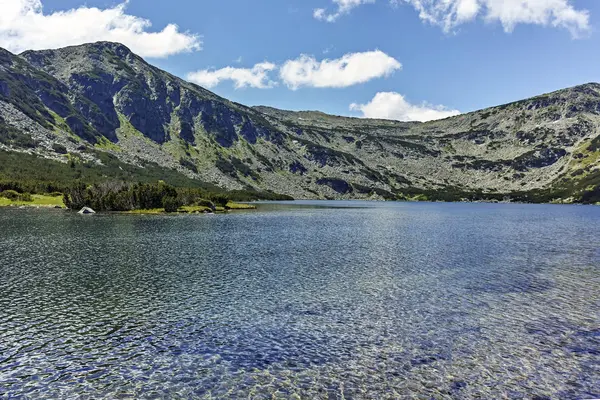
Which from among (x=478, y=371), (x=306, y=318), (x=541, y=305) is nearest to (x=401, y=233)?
(x=541, y=305)

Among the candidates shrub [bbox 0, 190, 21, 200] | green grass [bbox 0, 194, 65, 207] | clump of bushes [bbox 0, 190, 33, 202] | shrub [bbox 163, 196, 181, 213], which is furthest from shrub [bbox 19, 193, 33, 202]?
shrub [bbox 163, 196, 181, 213]

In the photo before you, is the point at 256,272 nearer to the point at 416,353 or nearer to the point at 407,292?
the point at 407,292

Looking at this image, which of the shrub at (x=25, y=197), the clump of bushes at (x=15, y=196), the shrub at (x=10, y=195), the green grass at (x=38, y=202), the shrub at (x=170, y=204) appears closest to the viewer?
the shrub at (x=170, y=204)

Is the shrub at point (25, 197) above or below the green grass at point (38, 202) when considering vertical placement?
above

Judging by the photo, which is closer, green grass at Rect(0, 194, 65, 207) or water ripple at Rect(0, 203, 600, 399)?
water ripple at Rect(0, 203, 600, 399)

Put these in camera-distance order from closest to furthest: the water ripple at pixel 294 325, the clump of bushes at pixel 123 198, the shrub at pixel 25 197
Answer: the water ripple at pixel 294 325 → the clump of bushes at pixel 123 198 → the shrub at pixel 25 197

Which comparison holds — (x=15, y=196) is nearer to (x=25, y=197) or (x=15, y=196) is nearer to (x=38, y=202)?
(x=25, y=197)

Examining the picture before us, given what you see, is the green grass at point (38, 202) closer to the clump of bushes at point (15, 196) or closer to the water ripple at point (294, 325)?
the clump of bushes at point (15, 196)

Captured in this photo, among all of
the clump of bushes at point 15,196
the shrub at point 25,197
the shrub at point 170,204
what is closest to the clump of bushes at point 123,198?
the shrub at point 170,204

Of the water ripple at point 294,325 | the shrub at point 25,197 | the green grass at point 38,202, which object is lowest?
the water ripple at point 294,325

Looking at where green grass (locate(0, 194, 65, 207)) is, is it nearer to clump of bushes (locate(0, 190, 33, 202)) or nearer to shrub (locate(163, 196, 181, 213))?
clump of bushes (locate(0, 190, 33, 202))

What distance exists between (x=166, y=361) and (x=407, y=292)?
23.3 metres

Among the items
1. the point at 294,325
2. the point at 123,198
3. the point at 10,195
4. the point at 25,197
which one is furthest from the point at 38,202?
the point at 294,325

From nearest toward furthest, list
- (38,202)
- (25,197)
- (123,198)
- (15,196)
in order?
(123,198) < (38,202) < (25,197) < (15,196)
